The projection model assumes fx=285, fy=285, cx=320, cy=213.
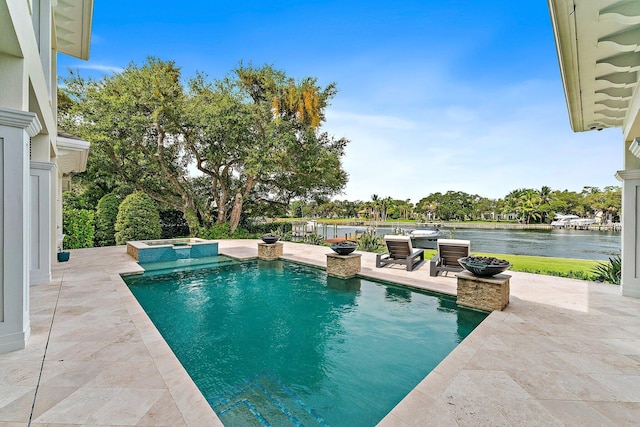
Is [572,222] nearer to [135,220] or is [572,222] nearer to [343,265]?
[343,265]

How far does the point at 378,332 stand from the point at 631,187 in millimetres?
5361

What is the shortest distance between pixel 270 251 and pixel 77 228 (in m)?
8.94

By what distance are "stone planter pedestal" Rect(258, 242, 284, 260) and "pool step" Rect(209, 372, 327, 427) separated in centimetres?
721

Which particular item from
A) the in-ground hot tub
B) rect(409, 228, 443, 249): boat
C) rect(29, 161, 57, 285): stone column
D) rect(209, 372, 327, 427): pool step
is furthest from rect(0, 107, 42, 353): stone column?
rect(409, 228, 443, 249): boat

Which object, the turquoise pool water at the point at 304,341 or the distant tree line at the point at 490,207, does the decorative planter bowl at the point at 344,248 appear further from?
the distant tree line at the point at 490,207

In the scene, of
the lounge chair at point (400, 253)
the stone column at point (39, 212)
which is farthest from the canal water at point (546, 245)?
the stone column at point (39, 212)

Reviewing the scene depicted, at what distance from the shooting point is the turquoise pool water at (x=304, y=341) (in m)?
2.62

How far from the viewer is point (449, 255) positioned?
22.9 ft

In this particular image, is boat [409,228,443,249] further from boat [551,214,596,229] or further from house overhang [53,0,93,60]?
boat [551,214,596,229]

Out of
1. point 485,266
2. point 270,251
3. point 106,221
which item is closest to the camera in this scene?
point 485,266

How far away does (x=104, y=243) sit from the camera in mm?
13758

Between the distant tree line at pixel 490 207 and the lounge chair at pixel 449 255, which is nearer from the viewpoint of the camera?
the lounge chair at pixel 449 255

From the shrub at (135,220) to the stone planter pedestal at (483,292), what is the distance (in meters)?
13.8

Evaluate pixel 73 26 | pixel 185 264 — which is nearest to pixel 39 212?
pixel 185 264
